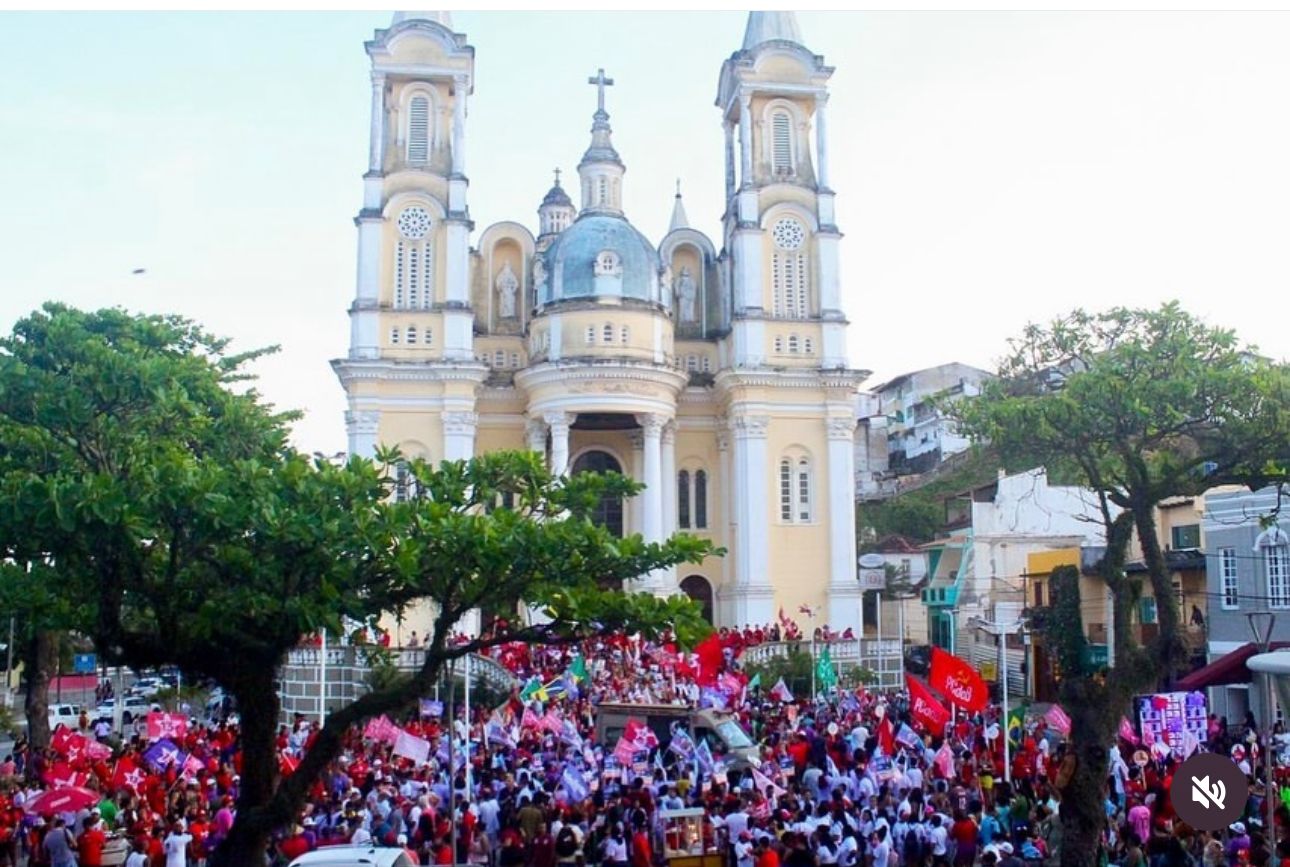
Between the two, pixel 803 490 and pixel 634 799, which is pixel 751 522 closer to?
pixel 803 490

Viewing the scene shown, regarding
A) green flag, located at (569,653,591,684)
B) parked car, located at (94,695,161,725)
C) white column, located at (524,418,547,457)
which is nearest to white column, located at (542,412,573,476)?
white column, located at (524,418,547,457)

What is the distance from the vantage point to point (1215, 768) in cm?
938

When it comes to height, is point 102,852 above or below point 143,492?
below

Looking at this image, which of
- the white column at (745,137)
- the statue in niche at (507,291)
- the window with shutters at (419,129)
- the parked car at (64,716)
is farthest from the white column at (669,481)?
the parked car at (64,716)

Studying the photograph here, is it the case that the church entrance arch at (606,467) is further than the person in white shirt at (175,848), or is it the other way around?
the church entrance arch at (606,467)

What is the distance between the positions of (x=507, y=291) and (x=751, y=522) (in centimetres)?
1120

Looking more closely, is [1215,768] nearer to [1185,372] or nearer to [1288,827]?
[1288,827]

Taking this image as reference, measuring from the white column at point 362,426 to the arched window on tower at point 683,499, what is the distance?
9.68 metres

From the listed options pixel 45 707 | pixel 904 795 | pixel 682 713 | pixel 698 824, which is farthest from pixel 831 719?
pixel 45 707

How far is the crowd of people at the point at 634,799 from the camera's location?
523 inches

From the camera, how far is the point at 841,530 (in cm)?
4088

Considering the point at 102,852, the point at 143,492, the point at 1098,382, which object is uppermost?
the point at 1098,382

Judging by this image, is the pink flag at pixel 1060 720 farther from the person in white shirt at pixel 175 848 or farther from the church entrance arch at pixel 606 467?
the church entrance arch at pixel 606 467

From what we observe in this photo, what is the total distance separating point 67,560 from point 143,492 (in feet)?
3.52
